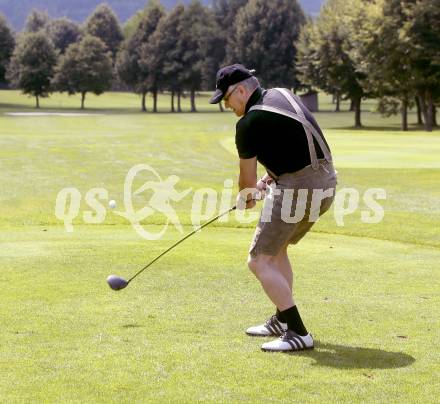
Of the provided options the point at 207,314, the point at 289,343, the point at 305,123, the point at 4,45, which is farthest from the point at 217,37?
the point at 289,343

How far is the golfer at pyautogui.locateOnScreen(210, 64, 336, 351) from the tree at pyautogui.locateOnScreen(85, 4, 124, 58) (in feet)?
556

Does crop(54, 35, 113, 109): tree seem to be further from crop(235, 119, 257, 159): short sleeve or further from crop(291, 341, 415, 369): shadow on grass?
crop(291, 341, 415, 369): shadow on grass

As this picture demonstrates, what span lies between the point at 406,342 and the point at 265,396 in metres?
2.21

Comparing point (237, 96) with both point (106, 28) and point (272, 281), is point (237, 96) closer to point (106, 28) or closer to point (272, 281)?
point (272, 281)

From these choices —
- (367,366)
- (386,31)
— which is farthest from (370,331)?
(386,31)

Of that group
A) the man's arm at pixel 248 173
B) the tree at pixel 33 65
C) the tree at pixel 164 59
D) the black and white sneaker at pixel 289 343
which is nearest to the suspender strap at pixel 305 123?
the man's arm at pixel 248 173

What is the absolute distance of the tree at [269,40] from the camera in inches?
4456

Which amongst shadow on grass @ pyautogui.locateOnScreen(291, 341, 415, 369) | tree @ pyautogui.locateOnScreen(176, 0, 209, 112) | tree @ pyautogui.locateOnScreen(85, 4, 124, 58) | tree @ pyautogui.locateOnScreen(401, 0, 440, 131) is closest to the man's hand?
shadow on grass @ pyautogui.locateOnScreen(291, 341, 415, 369)

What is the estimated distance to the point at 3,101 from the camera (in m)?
140

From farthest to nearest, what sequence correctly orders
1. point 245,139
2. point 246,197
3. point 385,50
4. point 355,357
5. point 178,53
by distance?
point 178,53, point 385,50, point 246,197, point 245,139, point 355,357

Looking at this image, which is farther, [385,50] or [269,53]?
[269,53]

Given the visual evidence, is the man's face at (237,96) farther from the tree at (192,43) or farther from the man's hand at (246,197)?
the tree at (192,43)

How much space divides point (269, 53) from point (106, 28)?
70.2m

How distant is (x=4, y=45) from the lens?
5512 inches
